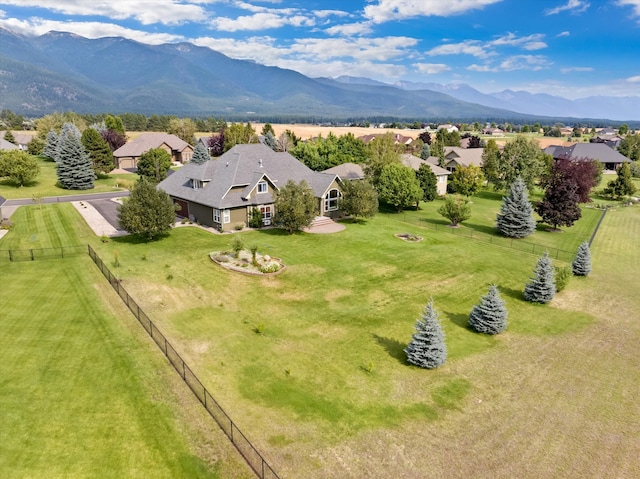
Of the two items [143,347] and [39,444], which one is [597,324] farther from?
[39,444]

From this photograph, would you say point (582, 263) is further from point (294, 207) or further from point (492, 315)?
point (294, 207)

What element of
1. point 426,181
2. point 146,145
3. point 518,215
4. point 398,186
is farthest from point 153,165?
point 518,215

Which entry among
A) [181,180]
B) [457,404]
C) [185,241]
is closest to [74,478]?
[457,404]

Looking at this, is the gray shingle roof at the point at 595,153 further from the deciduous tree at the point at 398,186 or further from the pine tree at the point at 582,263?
the pine tree at the point at 582,263

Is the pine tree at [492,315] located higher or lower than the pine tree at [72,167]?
lower

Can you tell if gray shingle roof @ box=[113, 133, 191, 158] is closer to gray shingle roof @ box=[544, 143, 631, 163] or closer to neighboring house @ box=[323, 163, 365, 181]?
neighboring house @ box=[323, 163, 365, 181]

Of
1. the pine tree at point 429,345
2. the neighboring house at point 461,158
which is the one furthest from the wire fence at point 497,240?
the neighboring house at point 461,158

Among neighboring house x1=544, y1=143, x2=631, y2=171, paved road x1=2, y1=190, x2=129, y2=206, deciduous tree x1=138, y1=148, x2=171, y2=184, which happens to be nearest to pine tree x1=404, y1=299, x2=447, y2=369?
paved road x1=2, y1=190, x2=129, y2=206

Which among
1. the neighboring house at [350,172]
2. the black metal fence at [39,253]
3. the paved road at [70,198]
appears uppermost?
the neighboring house at [350,172]
